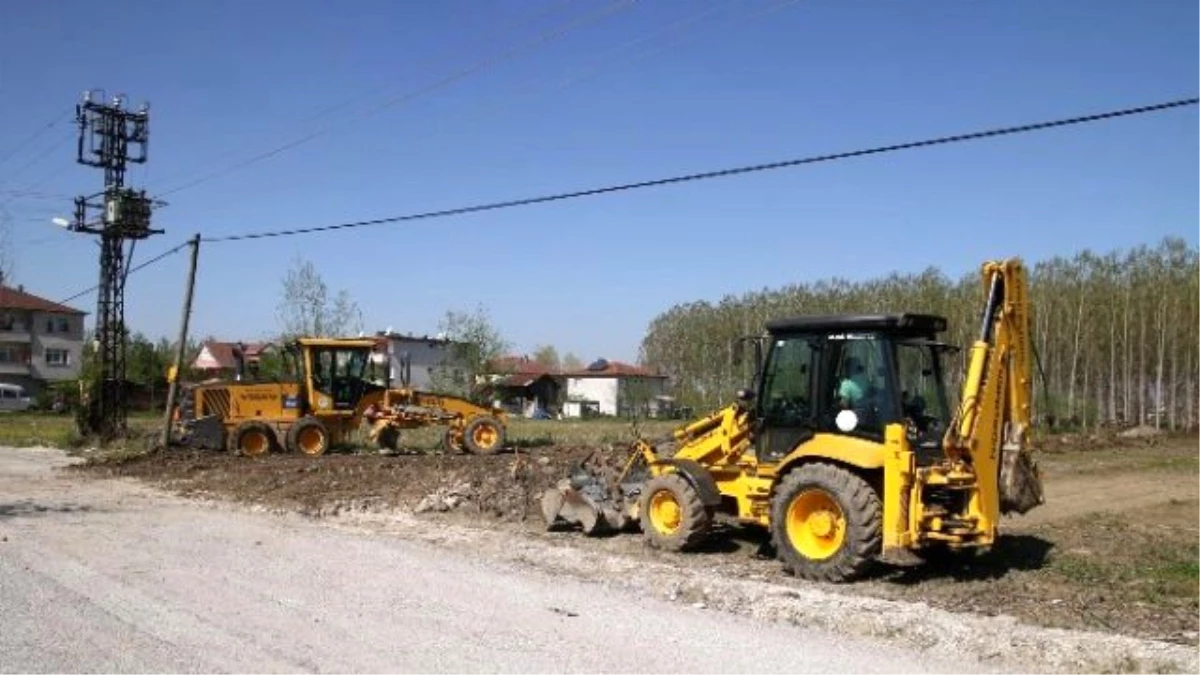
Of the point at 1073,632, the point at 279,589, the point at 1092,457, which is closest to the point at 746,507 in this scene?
the point at 1073,632

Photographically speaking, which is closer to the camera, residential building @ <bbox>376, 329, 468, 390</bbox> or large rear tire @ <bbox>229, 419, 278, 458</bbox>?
large rear tire @ <bbox>229, 419, 278, 458</bbox>

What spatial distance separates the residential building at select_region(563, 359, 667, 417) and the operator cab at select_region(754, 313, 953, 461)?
52.4m

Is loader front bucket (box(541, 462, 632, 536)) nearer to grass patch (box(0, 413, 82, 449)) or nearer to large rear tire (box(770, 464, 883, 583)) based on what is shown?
large rear tire (box(770, 464, 883, 583))

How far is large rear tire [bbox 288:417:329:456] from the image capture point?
23.9m

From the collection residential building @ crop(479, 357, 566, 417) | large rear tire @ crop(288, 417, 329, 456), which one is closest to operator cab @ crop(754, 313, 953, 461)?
large rear tire @ crop(288, 417, 329, 456)

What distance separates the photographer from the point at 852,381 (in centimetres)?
1038

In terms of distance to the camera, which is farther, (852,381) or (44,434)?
(44,434)

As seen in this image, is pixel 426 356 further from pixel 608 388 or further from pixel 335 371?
pixel 335 371

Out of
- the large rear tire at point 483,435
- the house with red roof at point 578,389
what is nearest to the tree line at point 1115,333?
the large rear tire at point 483,435

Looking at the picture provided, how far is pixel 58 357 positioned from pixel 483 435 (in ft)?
204

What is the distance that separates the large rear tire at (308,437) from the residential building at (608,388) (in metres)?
40.0

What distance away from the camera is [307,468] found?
1972 centimetres

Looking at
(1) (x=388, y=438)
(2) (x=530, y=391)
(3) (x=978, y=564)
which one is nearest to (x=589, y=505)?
(3) (x=978, y=564)

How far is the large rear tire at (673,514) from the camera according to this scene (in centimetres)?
1132
